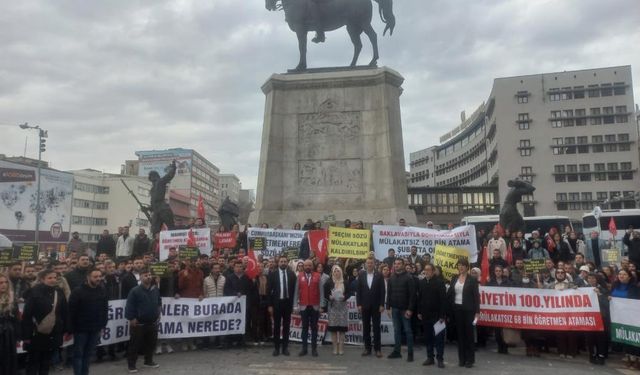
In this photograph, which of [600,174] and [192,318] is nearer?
[192,318]

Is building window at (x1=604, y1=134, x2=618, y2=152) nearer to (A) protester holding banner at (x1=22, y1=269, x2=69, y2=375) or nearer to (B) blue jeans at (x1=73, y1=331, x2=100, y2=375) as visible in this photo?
→ (B) blue jeans at (x1=73, y1=331, x2=100, y2=375)

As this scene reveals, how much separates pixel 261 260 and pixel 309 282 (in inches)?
109

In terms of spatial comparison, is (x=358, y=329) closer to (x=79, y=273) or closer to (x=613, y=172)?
(x=79, y=273)

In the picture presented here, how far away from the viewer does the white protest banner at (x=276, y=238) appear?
16.4 metres

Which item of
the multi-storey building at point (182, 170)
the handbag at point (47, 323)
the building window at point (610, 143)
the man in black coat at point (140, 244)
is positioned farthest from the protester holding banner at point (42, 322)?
the multi-storey building at point (182, 170)

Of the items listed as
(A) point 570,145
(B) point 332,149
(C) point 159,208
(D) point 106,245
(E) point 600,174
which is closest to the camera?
(D) point 106,245

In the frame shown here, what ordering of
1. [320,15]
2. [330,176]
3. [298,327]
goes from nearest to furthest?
[298,327]
[330,176]
[320,15]

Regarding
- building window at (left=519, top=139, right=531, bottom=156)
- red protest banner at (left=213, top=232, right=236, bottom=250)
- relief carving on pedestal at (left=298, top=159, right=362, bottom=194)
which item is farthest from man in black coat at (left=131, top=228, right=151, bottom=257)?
building window at (left=519, top=139, right=531, bottom=156)

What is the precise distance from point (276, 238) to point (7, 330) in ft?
30.6

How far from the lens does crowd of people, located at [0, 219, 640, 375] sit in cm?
945

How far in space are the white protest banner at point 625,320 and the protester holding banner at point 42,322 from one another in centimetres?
Answer: 1065

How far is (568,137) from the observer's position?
89188mm

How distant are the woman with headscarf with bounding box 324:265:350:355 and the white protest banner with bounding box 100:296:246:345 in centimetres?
213

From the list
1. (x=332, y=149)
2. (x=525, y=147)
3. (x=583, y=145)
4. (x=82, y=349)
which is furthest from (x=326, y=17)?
(x=583, y=145)
